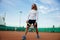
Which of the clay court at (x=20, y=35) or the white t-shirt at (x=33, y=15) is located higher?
the white t-shirt at (x=33, y=15)

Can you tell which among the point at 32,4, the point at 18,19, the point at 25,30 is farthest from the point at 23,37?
the point at 32,4

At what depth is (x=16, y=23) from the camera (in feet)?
10.8

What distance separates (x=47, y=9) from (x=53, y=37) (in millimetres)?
511

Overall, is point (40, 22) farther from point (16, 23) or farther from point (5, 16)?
point (5, 16)

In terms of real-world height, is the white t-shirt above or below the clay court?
above

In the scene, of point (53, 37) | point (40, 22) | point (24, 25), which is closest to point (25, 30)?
point (24, 25)

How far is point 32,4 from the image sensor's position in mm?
3283

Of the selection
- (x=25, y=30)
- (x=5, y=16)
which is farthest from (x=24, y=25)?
(x=5, y=16)

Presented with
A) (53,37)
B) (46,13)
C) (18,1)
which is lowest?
(53,37)

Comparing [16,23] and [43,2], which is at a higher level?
[43,2]

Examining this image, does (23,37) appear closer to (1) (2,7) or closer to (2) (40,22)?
(2) (40,22)

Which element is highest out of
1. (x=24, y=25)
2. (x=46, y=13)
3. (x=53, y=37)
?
(x=46, y=13)

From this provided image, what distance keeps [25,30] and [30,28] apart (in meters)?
0.10

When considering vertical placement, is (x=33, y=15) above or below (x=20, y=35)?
above
